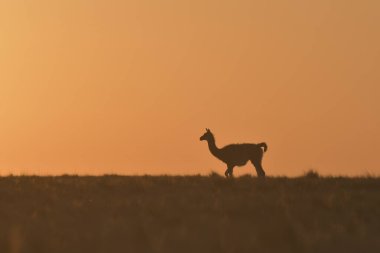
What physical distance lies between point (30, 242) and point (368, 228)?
25.4 ft

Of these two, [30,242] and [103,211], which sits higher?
[103,211]

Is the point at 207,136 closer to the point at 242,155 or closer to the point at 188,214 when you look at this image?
the point at 242,155

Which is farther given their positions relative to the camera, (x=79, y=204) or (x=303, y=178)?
(x=303, y=178)

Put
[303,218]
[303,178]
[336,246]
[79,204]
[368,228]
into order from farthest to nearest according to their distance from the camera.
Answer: [303,178], [79,204], [303,218], [368,228], [336,246]

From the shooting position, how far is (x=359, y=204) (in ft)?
78.6

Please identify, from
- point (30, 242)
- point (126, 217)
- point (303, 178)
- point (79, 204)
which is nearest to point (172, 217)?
point (126, 217)

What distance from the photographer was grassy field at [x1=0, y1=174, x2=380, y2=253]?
15.2 meters

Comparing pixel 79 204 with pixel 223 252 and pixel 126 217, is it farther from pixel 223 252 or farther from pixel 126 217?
pixel 223 252

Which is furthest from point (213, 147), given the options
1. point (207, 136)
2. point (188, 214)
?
point (188, 214)

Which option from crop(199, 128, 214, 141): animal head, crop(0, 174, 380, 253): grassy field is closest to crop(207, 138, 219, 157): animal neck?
crop(199, 128, 214, 141): animal head

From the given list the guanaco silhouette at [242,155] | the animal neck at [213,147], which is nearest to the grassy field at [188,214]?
the guanaco silhouette at [242,155]

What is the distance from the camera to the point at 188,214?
20.8 meters

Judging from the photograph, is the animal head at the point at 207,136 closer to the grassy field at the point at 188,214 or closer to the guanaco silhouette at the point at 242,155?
the guanaco silhouette at the point at 242,155

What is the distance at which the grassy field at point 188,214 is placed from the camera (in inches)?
599
